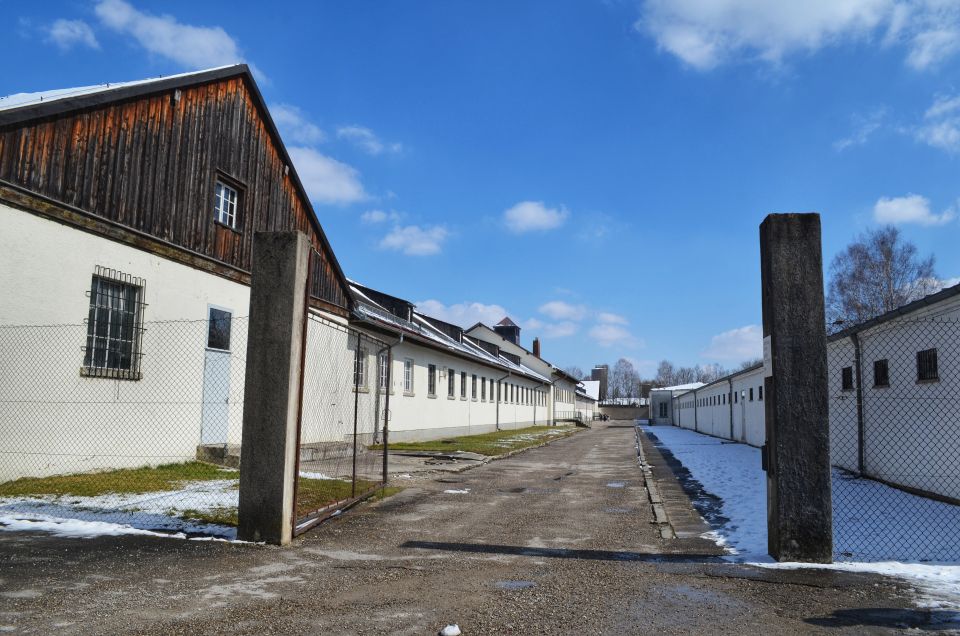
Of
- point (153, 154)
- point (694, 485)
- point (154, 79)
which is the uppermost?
point (154, 79)

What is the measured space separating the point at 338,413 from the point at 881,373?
12710mm

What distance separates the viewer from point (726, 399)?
31094 millimetres

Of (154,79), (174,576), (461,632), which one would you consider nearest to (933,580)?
(461,632)

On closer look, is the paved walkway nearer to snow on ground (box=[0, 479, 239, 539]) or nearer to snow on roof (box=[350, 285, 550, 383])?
snow on ground (box=[0, 479, 239, 539])

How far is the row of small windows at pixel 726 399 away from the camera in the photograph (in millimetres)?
24672

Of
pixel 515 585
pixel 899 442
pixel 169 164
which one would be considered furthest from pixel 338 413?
pixel 515 585

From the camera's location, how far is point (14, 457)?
358 inches

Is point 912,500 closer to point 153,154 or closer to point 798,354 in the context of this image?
point 798,354

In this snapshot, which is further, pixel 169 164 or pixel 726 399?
pixel 726 399

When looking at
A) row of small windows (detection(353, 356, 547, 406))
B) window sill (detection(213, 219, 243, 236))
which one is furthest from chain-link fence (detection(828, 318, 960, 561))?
window sill (detection(213, 219, 243, 236))

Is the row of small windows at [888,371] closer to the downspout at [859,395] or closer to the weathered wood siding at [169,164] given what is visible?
the downspout at [859,395]

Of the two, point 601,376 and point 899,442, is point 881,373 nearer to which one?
point 899,442

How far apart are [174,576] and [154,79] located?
9.85 meters

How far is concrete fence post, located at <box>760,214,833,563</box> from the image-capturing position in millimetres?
5781
